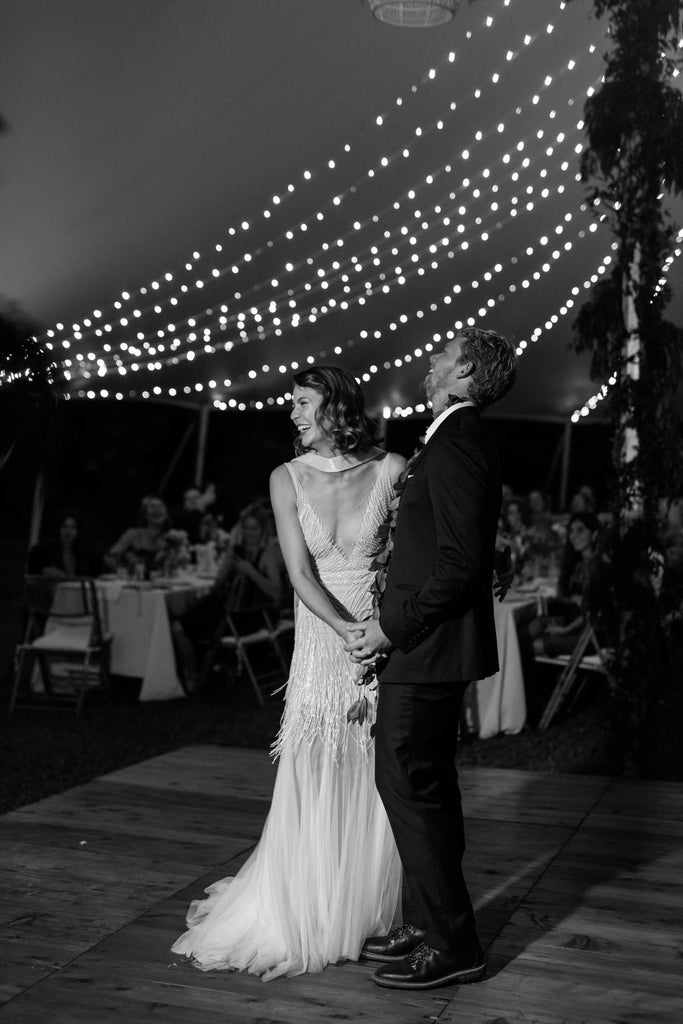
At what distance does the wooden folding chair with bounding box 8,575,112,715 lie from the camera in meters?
6.24

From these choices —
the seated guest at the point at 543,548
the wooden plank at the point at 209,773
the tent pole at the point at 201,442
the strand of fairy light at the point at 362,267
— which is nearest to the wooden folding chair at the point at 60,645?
the wooden plank at the point at 209,773

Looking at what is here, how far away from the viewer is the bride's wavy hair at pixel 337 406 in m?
2.60

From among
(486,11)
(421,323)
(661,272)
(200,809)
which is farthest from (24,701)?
(421,323)

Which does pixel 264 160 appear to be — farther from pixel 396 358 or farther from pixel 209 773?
Answer: pixel 396 358

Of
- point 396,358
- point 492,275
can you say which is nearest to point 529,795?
point 492,275

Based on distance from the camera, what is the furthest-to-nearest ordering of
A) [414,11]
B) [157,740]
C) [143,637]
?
[143,637] < [414,11] < [157,740]

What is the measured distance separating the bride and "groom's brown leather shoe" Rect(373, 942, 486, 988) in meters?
0.16

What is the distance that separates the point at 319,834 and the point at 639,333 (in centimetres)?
271

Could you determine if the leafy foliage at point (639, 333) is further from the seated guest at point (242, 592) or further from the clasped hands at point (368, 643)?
the seated guest at point (242, 592)

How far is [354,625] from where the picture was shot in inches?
96.0

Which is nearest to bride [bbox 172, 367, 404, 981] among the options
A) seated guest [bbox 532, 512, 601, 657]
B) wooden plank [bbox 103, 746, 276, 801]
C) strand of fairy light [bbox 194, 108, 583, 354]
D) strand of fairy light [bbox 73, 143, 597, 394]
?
wooden plank [bbox 103, 746, 276, 801]

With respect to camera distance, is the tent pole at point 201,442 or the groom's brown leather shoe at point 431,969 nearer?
the groom's brown leather shoe at point 431,969

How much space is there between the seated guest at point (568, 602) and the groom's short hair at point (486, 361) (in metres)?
3.84

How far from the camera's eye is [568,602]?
6645mm
